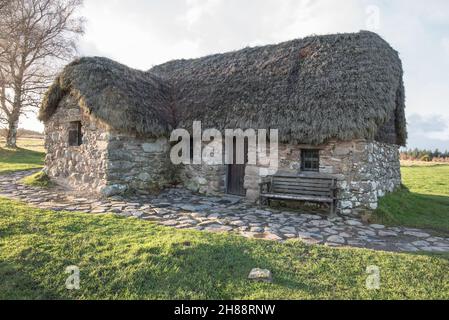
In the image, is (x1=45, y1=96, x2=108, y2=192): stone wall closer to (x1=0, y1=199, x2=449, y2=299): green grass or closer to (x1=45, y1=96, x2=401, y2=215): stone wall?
(x1=45, y1=96, x2=401, y2=215): stone wall

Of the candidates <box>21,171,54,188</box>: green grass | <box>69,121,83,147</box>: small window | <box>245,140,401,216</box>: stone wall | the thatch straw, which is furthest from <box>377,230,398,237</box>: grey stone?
<box>21,171,54,188</box>: green grass

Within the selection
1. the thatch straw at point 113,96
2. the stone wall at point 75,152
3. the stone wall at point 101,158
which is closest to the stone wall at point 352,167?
the stone wall at point 101,158

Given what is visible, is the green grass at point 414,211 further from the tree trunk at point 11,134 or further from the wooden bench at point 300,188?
the tree trunk at point 11,134

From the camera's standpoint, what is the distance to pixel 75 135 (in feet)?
34.4

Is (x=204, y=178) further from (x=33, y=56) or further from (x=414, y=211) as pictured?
(x=33, y=56)

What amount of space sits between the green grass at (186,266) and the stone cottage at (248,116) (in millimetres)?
3434

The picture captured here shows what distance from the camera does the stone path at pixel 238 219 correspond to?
5871 millimetres

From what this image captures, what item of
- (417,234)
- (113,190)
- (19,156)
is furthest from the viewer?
(19,156)

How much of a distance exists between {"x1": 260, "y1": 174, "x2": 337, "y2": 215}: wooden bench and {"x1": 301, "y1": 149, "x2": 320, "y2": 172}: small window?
37cm

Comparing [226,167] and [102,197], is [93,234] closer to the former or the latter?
[102,197]

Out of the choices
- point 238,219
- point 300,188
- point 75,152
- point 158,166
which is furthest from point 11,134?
point 300,188

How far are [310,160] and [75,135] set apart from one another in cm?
788

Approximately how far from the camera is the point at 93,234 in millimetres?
5398

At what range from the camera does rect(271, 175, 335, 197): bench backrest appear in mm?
7977
